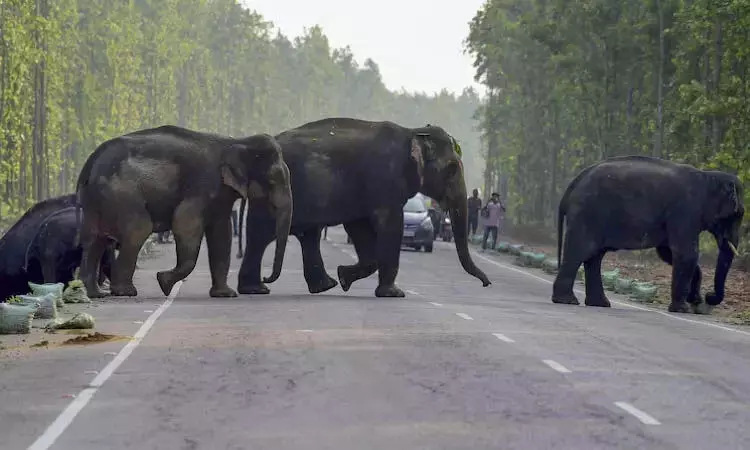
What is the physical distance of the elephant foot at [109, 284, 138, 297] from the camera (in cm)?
2547

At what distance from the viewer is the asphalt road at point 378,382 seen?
35.3 ft

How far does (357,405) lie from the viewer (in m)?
12.2

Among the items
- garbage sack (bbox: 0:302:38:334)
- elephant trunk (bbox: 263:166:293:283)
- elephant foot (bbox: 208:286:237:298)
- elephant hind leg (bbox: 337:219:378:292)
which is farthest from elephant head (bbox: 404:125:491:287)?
garbage sack (bbox: 0:302:38:334)

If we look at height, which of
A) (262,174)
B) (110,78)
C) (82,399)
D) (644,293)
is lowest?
(82,399)

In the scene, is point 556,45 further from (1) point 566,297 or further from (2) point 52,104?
(1) point 566,297

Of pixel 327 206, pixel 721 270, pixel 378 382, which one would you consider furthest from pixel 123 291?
pixel 378 382

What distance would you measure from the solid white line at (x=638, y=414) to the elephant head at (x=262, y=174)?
44.7ft

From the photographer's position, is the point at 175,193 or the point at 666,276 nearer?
the point at 175,193

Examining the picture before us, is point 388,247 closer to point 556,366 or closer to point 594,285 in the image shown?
point 594,285

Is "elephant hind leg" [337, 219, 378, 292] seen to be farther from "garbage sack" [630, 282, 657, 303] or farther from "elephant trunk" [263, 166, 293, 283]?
"garbage sack" [630, 282, 657, 303]

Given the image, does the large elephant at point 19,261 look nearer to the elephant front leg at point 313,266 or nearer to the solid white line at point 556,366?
the elephant front leg at point 313,266

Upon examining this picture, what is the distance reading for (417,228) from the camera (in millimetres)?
51531

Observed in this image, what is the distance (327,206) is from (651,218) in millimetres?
5589

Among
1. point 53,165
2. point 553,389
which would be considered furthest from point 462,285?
point 53,165
